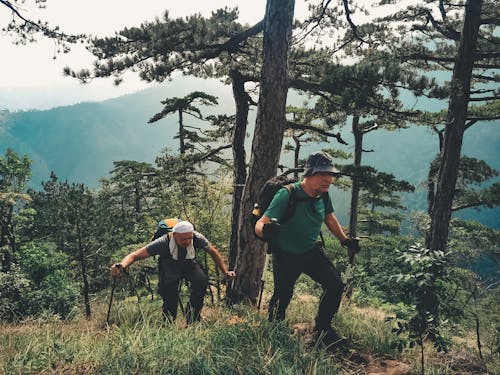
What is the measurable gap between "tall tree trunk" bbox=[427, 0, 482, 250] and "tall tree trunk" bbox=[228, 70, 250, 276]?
4.37 metres

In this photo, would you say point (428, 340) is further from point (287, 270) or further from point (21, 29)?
point (21, 29)

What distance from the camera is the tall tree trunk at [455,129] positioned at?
750 cm

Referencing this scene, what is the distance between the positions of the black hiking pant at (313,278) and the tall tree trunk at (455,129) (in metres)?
4.94

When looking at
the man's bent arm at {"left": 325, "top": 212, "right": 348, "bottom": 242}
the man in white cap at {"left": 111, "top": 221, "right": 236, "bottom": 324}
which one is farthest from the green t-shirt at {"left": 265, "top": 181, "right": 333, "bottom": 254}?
the man in white cap at {"left": 111, "top": 221, "right": 236, "bottom": 324}

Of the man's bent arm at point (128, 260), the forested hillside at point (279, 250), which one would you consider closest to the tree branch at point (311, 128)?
the forested hillside at point (279, 250)

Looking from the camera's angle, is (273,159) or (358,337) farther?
(273,159)

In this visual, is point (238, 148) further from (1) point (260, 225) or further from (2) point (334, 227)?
(1) point (260, 225)

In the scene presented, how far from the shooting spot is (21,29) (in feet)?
26.1

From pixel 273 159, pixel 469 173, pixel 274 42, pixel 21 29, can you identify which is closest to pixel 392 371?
pixel 273 159

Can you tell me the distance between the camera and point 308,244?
13.1 feet

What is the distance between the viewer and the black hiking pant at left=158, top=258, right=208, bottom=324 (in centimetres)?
470

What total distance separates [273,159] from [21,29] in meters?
6.40

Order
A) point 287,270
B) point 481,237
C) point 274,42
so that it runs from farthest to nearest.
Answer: point 481,237 → point 274,42 → point 287,270

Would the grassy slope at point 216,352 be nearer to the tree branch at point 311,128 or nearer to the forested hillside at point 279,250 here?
the forested hillside at point 279,250
